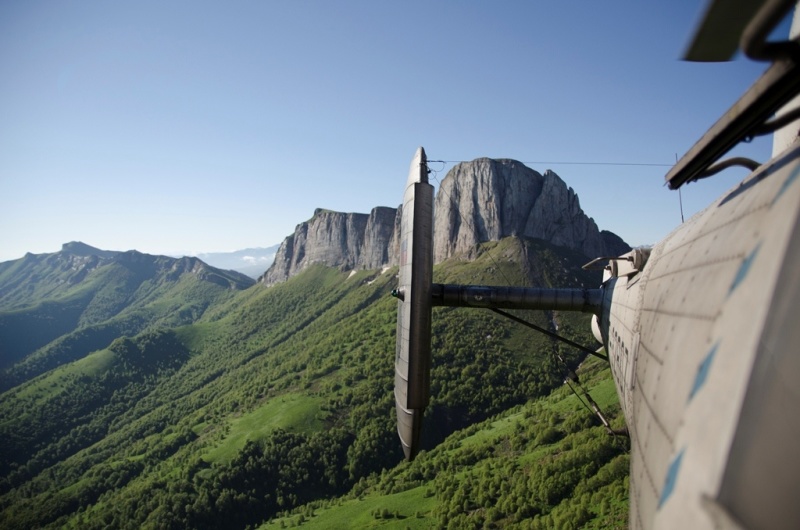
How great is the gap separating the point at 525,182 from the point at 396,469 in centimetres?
10972

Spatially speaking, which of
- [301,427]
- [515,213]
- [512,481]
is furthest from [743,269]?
[515,213]

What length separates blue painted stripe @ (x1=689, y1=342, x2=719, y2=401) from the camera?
8.34ft

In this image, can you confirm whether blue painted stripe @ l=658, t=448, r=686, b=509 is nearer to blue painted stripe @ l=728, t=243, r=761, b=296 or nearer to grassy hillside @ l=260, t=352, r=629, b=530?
blue painted stripe @ l=728, t=243, r=761, b=296

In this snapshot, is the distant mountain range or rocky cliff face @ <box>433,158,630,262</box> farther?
rocky cliff face @ <box>433,158,630,262</box>

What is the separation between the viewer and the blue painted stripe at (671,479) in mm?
2506

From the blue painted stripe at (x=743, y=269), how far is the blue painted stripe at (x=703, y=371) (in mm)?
379

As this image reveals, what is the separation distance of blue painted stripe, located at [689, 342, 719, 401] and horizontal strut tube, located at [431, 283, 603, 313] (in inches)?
344

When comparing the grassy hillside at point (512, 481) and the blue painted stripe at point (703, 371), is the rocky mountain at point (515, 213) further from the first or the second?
the blue painted stripe at point (703, 371)

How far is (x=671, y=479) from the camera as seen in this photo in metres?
2.57

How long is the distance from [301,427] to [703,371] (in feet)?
321

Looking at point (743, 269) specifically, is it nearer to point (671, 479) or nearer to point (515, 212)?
point (671, 479)

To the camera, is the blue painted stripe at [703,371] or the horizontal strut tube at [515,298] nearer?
the blue painted stripe at [703,371]

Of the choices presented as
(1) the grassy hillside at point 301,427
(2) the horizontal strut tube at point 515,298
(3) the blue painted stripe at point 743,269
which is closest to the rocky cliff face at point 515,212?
(1) the grassy hillside at point 301,427

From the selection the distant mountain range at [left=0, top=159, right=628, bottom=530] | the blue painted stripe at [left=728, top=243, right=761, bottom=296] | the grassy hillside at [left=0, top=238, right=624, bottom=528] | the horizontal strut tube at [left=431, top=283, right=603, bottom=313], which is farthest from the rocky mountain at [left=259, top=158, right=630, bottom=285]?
the blue painted stripe at [left=728, top=243, right=761, bottom=296]
